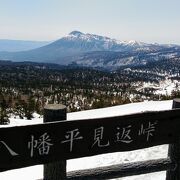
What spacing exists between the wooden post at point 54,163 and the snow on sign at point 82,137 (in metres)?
0.11

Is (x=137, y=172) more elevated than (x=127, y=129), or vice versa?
(x=127, y=129)

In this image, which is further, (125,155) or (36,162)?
(125,155)

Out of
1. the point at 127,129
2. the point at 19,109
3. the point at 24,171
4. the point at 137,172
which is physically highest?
the point at 127,129

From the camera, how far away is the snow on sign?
4078 mm

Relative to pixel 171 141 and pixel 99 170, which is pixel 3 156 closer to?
pixel 99 170

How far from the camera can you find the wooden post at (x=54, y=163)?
4.31m

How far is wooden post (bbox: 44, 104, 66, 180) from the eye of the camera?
14.1ft

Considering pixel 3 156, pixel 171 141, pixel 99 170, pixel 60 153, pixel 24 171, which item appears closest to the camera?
pixel 3 156

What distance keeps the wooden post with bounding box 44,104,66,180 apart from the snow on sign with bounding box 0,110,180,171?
0.35ft

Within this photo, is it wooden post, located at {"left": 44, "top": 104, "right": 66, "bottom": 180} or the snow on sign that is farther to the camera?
wooden post, located at {"left": 44, "top": 104, "right": 66, "bottom": 180}

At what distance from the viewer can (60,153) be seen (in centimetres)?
439

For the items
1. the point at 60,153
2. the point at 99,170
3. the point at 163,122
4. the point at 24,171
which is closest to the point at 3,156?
the point at 60,153

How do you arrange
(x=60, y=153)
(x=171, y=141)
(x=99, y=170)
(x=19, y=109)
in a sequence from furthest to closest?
(x=19, y=109), (x=171, y=141), (x=99, y=170), (x=60, y=153)

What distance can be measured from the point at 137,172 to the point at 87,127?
110 cm
